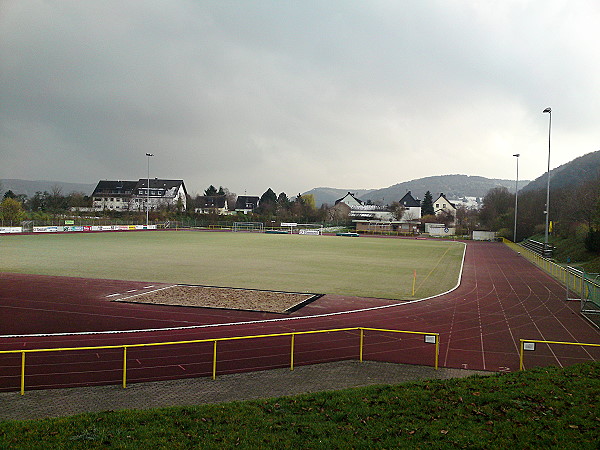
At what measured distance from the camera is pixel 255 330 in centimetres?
1545

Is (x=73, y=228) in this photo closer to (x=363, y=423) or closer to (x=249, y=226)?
(x=249, y=226)

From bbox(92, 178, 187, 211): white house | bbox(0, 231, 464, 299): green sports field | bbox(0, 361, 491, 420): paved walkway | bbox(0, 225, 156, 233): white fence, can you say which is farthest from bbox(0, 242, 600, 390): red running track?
bbox(92, 178, 187, 211): white house

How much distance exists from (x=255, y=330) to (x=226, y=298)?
6.04 meters

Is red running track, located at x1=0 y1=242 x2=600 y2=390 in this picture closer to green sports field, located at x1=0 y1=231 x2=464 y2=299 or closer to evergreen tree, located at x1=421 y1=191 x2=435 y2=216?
green sports field, located at x1=0 y1=231 x2=464 y2=299

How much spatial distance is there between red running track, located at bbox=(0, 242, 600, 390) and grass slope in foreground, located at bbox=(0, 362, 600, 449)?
3.07m

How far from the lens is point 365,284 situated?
26.7m

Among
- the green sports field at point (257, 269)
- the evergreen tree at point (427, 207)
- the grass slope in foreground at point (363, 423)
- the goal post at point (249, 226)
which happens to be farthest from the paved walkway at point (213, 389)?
the evergreen tree at point (427, 207)

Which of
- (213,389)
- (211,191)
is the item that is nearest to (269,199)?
(211,191)

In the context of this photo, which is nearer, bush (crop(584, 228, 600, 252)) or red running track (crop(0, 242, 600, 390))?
red running track (crop(0, 242, 600, 390))

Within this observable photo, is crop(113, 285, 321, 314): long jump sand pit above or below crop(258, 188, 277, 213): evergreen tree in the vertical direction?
below

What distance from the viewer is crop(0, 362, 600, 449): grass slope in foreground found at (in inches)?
260

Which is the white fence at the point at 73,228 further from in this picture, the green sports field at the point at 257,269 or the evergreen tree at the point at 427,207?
the evergreen tree at the point at 427,207

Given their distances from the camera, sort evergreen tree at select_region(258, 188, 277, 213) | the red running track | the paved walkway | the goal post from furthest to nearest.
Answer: evergreen tree at select_region(258, 188, 277, 213) → the goal post → the red running track → the paved walkway

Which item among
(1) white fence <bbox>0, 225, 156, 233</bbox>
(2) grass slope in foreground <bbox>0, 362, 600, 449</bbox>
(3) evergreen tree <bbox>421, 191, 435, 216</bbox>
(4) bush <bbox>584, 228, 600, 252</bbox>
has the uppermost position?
(3) evergreen tree <bbox>421, 191, 435, 216</bbox>
